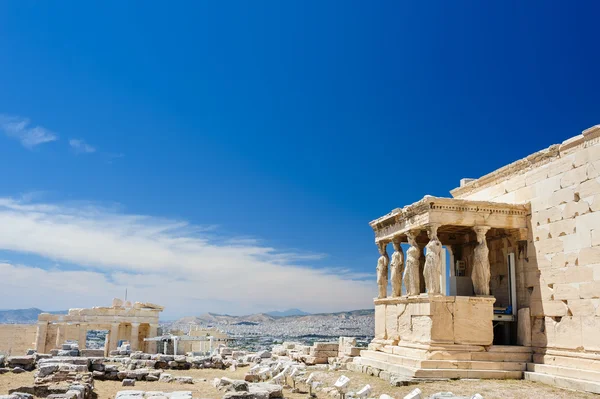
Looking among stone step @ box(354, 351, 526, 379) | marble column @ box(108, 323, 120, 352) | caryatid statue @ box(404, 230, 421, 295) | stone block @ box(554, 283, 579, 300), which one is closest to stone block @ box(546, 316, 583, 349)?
stone block @ box(554, 283, 579, 300)

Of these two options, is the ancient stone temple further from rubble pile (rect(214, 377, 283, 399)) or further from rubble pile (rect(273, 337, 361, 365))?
rubble pile (rect(214, 377, 283, 399))

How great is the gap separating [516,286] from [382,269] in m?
4.11

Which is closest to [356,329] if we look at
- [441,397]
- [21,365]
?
[21,365]

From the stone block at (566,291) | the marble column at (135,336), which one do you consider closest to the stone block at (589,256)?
→ the stone block at (566,291)

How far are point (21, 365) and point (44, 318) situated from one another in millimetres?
15137

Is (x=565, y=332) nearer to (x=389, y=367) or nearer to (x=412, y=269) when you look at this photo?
(x=412, y=269)

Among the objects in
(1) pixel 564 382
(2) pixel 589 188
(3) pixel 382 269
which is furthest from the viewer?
(3) pixel 382 269

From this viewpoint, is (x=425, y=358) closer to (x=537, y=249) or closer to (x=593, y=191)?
(x=537, y=249)

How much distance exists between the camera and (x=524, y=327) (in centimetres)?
1370

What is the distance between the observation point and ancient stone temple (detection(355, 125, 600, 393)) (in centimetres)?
1195

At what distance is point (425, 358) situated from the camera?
1305 centimetres

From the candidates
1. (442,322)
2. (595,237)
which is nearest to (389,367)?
(442,322)

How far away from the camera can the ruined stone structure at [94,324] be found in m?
31.5

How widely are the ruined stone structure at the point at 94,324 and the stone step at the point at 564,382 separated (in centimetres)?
2359
